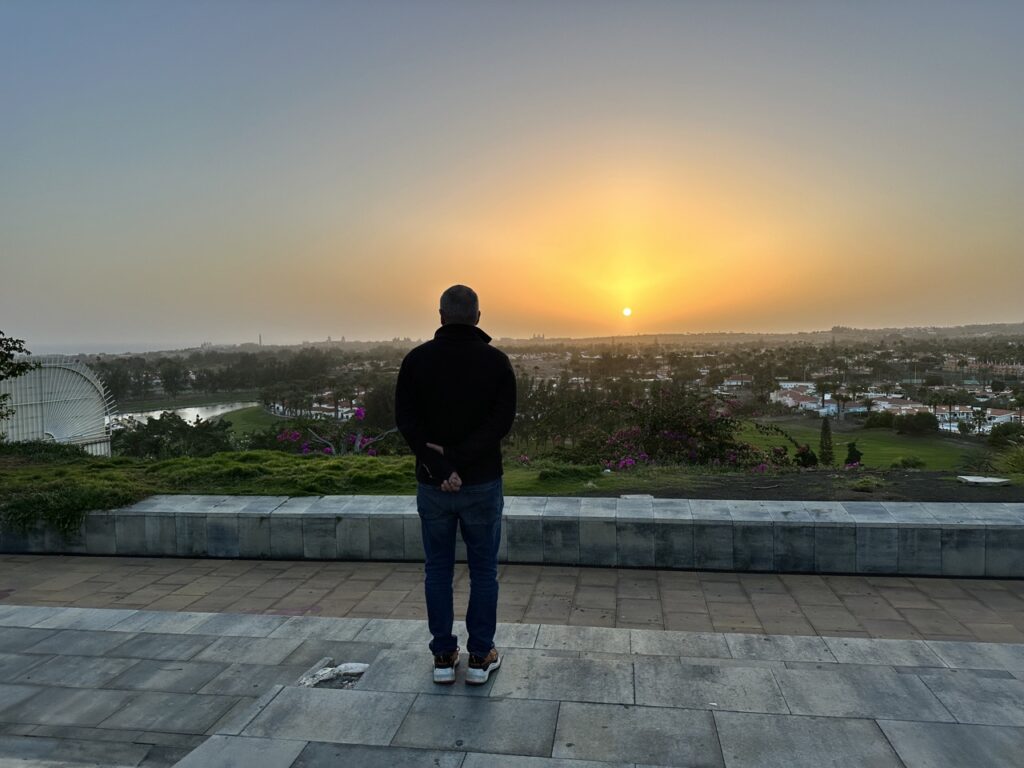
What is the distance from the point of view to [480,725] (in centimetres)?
260

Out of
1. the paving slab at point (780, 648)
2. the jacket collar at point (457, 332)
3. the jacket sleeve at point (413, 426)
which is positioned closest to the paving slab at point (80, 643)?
the jacket sleeve at point (413, 426)

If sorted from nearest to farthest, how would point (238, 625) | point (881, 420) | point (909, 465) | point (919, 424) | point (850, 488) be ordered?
1. point (238, 625)
2. point (850, 488)
3. point (909, 465)
4. point (919, 424)
5. point (881, 420)

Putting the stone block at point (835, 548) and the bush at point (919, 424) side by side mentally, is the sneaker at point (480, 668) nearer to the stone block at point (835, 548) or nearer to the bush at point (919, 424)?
the stone block at point (835, 548)

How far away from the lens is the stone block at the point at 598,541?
5309 millimetres

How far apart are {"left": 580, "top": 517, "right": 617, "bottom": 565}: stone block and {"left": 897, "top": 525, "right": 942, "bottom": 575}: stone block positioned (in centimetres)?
216

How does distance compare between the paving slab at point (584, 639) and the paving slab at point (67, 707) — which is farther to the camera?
the paving slab at point (584, 639)

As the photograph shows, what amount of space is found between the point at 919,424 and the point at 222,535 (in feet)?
85.0

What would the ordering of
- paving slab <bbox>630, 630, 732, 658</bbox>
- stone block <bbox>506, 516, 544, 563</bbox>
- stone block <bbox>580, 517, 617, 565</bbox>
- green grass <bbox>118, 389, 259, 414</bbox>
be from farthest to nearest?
green grass <bbox>118, 389, 259, 414</bbox> < stone block <bbox>506, 516, 544, 563</bbox> < stone block <bbox>580, 517, 617, 565</bbox> < paving slab <bbox>630, 630, 732, 658</bbox>

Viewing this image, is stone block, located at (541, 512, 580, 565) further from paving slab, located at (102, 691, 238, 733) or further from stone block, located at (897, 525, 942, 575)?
paving slab, located at (102, 691, 238, 733)

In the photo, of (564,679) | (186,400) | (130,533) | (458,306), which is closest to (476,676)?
(564,679)

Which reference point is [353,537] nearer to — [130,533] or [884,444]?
[130,533]

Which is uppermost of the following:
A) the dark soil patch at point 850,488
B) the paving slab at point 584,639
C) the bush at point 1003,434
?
the dark soil patch at point 850,488

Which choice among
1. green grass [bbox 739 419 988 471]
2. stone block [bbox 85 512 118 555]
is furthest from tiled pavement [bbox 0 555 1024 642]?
green grass [bbox 739 419 988 471]

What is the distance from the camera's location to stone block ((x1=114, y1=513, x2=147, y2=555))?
5902mm
